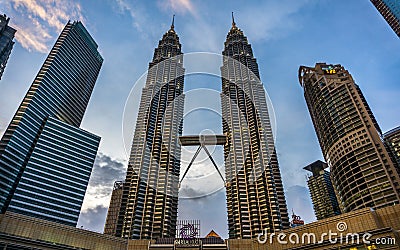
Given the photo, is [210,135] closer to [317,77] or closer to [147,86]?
[317,77]

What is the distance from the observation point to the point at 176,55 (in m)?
182

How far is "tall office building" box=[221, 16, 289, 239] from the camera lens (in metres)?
116

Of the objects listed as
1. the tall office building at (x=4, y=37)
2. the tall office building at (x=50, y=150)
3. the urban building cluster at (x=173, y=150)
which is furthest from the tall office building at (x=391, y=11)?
the tall office building at (x=4, y=37)

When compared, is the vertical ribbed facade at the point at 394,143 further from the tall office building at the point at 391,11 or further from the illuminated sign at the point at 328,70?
the tall office building at the point at 391,11

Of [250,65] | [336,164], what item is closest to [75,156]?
[250,65]

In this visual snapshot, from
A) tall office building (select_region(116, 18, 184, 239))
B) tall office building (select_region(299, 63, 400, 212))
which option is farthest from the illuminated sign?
tall office building (select_region(116, 18, 184, 239))

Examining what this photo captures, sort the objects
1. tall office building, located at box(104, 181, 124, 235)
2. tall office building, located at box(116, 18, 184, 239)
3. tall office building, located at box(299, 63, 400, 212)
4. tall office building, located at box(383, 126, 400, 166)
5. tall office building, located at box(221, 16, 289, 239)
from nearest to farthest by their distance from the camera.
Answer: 1. tall office building, located at box(299, 63, 400, 212)
2. tall office building, located at box(383, 126, 400, 166)
3. tall office building, located at box(221, 16, 289, 239)
4. tall office building, located at box(116, 18, 184, 239)
5. tall office building, located at box(104, 181, 124, 235)

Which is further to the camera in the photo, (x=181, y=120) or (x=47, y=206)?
(x=181, y=120)

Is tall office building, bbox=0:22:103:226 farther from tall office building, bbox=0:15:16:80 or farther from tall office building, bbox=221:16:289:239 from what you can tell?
tall office building, bbox=221:16:289:239

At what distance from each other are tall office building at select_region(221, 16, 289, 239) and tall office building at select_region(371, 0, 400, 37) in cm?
8075

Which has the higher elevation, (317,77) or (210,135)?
(317,77)

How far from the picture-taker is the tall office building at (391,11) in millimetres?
143375

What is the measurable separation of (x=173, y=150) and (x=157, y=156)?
9.81 metres

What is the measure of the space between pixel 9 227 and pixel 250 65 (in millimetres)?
150669
